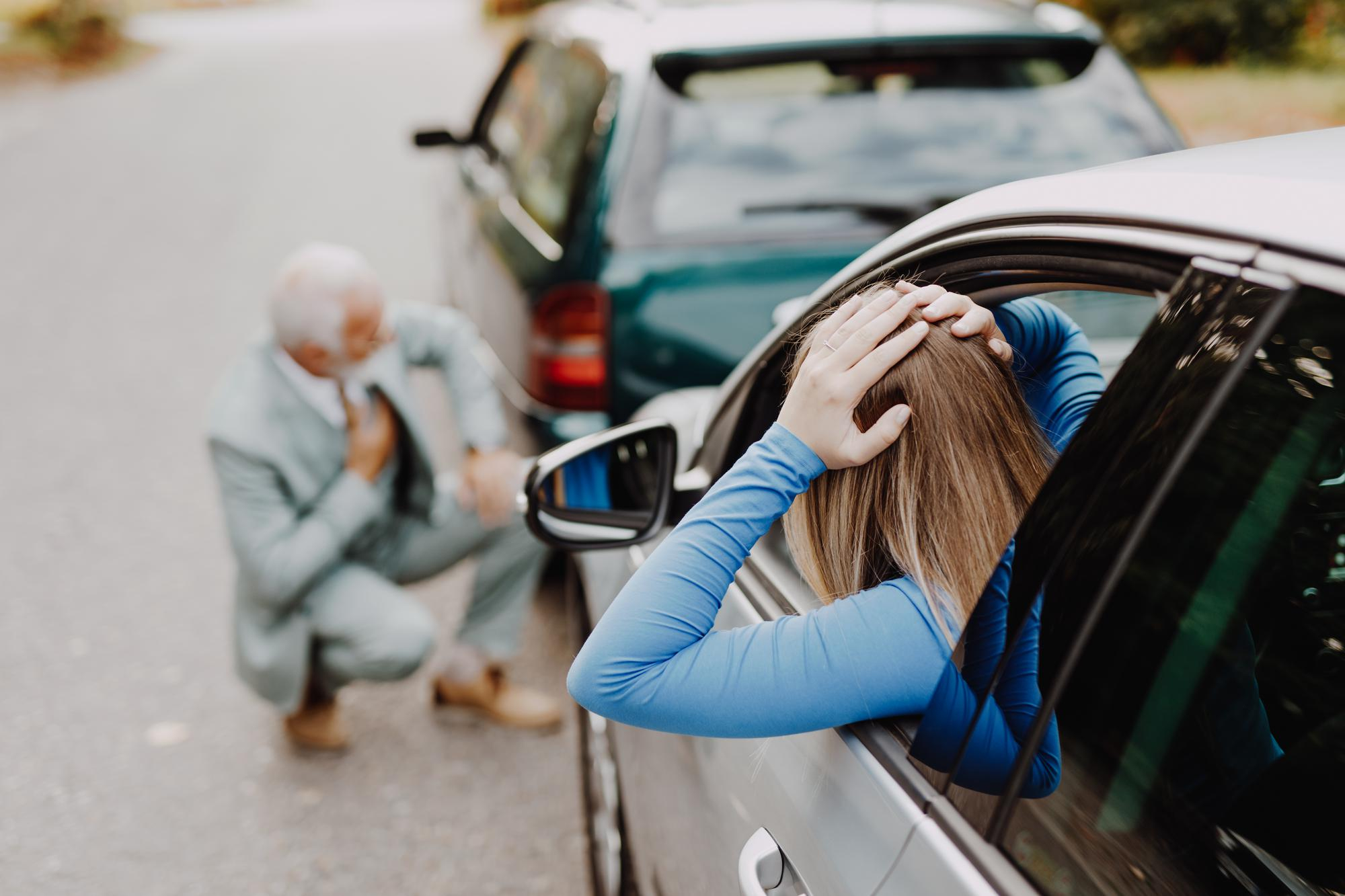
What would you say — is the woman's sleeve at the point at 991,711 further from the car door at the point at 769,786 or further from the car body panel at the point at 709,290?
the car body panel at the point at 709,290

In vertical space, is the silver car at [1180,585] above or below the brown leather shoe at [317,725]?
above

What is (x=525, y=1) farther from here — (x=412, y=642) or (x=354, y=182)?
(x=412, y=642)

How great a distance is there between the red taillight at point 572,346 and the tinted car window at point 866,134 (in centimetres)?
29

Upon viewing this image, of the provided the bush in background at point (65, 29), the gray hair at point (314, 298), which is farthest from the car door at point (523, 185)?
the bush in background at point (65, 29)

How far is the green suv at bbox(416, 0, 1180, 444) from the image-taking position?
3125 millimetres

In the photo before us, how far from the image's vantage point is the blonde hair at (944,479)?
1.27 meters

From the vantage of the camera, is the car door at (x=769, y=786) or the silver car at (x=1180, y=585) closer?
the silver car at (x=1180, y=585)

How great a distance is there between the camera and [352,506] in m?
2.88

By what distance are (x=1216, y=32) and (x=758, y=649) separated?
13.4 metres

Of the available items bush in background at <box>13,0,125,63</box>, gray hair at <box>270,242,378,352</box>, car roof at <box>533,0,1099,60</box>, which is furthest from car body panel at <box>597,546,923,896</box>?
bush in background at <box>13,0,125,63</box>

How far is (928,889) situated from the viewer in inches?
42.4

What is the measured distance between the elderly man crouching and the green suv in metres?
0.35

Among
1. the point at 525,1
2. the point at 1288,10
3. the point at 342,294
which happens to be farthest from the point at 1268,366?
the point at 525,1

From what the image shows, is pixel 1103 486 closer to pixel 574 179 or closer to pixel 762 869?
pixel 762 869
